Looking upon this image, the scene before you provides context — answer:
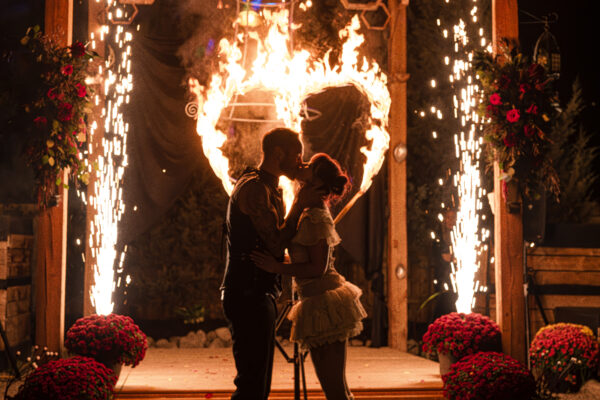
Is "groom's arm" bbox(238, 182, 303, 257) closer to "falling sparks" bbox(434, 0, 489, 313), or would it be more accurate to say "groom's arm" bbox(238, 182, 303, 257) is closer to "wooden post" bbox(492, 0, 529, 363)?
"wooden post" bbox(492, 0, 529, 363)

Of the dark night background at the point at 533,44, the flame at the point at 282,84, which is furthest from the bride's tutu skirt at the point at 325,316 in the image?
the dark night background at the point at 533,44

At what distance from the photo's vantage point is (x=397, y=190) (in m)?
7.10

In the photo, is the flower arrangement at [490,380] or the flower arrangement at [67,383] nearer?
the flower arrangement at [67,383]

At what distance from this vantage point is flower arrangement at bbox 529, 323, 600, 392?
4766mm

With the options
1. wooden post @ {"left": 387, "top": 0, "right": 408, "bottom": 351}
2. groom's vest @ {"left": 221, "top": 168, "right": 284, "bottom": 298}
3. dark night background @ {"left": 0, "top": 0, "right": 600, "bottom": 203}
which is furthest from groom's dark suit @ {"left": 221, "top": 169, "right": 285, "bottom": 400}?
dark night background @ {"left": 0, "top": 0, "right": 600, "bottom": 203}

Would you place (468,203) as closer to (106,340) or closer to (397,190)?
(397,190)

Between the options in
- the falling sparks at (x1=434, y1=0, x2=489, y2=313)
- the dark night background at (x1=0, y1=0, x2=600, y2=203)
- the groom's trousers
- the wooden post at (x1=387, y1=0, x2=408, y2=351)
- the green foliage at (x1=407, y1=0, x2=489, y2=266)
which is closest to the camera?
the groom's trousers

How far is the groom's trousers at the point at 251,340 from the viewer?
3064 mm

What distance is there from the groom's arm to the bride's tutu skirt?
34cm

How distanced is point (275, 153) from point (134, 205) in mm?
3819

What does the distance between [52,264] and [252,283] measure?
7.34 feet

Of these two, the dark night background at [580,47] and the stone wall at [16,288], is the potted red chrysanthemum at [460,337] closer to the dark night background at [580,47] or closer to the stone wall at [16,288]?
the stone wall at [16,288]

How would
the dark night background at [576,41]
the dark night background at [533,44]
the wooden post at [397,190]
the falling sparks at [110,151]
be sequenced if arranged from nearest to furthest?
1. the falling sparks at [110,151]
2. the dark night background at [533,44]
3. the wooden post at [397,190]
4. the dark night background at [576,41]

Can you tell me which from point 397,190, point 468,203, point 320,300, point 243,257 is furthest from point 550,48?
point 243,257
